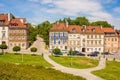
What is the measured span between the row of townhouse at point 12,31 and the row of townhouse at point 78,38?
33.0 feet

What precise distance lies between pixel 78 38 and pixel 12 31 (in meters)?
24.7

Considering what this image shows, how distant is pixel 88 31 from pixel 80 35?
12.0ft

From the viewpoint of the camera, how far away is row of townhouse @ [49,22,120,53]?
282 feet

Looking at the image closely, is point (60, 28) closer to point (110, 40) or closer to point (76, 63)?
point (110, 40)

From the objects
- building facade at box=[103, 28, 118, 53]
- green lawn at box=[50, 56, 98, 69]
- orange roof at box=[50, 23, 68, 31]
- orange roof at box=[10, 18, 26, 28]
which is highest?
orange roof at box=[10, 18, 26, 28]

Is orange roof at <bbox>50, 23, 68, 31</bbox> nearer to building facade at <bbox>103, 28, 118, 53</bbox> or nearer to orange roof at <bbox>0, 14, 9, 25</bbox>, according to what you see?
orange roof at <bbox>0, 14, 9, 25</bbox>

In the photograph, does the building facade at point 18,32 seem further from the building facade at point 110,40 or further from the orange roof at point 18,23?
the building facade at point 110,40

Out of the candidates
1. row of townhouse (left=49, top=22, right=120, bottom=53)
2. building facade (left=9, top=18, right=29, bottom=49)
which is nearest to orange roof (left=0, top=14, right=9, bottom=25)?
building facade (left=9, top=18, right=29, bottom=49)

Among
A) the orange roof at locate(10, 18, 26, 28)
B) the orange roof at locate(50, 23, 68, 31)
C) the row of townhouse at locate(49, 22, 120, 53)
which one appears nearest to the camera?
the orange roof at locate(10, 18, 26, 28)

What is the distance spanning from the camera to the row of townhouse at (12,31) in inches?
3260

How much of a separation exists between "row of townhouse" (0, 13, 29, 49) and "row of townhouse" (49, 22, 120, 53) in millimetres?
10057

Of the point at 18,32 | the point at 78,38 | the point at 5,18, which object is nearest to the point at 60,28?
the point at 78,38

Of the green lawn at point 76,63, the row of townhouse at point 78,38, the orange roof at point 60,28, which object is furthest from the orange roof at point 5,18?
the green lawn at point 76,63

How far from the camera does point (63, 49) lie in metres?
86.7
